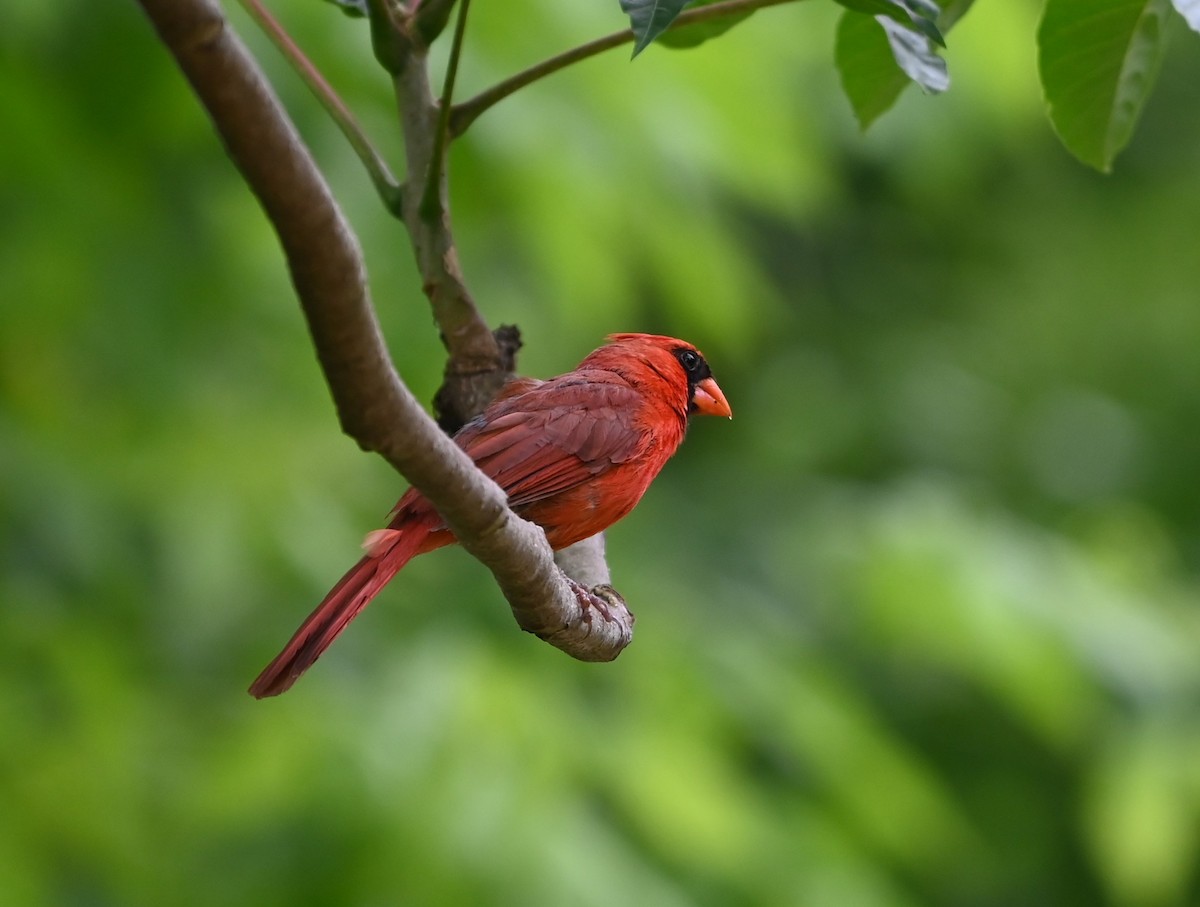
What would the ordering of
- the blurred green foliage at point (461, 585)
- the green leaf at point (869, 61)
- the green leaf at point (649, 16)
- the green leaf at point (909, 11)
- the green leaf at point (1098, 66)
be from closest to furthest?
1. the green leaf at point (649, 16)
2. the green leaf at point (909, 11)
3. the green leaf at point (1098, 66)
4. the green leaf at point (869, 61)
5. the blurred green foliage at point (461, 585)

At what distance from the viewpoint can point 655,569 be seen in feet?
19.2

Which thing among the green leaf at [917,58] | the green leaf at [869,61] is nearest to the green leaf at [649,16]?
the green leaf at [917,58]

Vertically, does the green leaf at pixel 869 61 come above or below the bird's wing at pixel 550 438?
above

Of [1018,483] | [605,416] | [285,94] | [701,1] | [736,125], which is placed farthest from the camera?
[1018,483]

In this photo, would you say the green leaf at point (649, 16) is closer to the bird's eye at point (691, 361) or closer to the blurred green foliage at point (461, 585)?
the bird's eye at point (691, 361)

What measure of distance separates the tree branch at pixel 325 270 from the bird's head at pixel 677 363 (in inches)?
71.6

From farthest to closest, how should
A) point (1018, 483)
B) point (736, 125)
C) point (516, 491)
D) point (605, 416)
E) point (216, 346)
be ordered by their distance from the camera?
point (1018, 483) → point (216, 346) → point (736, 125) → point (605, 416) → point (516, 491)

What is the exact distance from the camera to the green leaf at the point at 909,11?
2010mm

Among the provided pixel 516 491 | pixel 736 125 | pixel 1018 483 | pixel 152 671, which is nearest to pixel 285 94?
pixel 736 125

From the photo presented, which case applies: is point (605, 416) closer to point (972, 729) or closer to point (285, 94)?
point (285, 94)

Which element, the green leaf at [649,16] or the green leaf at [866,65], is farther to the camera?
the green leaf at [866,65]

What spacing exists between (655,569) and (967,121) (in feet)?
6.49

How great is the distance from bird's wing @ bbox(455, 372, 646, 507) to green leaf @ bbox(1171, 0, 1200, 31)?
4.30 feet

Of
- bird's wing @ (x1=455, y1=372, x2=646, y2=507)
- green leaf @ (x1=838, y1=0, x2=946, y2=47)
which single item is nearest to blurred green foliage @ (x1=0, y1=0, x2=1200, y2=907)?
bird's wing @ (x1=455, y1=372, x2=646, y2=507)
